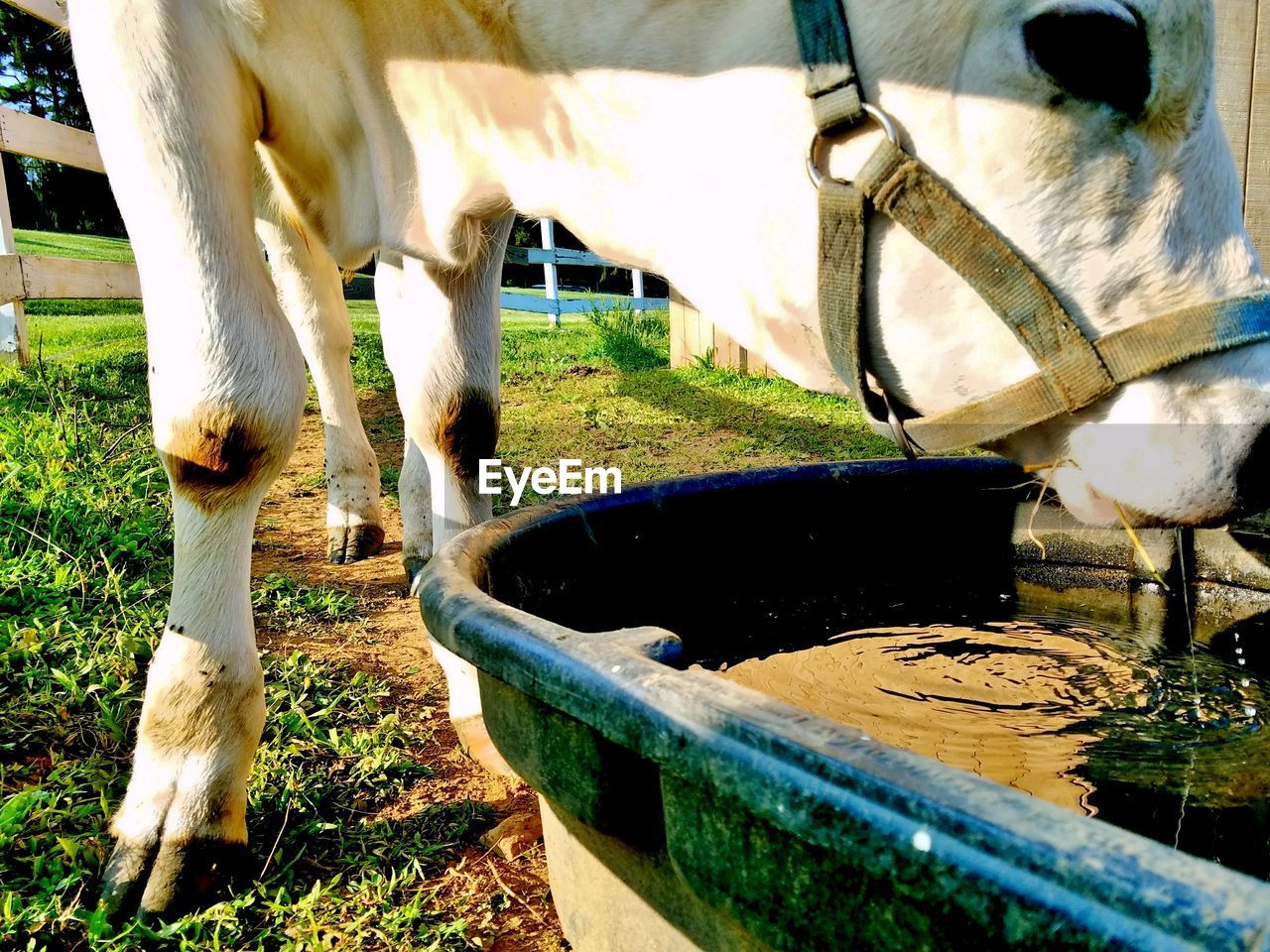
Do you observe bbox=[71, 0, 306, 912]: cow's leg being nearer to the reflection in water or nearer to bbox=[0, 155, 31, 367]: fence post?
the reflection in water

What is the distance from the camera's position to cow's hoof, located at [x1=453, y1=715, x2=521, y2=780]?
186 centimetres

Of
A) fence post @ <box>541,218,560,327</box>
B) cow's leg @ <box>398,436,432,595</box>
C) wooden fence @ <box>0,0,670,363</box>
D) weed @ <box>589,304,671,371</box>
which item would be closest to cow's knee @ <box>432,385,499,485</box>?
cow's leg @ <box>398,436,432,595</box>

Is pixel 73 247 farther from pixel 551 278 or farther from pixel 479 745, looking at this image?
pixel 479 745

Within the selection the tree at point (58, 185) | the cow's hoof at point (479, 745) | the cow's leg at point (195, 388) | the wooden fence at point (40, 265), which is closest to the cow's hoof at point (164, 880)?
the cow's leg at point (195, 388)

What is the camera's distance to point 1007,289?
1216mm

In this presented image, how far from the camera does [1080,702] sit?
71.2 inches

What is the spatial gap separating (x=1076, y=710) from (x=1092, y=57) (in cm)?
109

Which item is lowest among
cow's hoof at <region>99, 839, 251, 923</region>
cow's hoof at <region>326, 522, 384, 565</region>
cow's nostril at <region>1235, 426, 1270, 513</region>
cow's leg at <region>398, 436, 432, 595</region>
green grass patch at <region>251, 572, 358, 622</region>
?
cow's hoof at <region>99, 839, 251, 923</region>

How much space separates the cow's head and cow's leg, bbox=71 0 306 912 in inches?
37.4

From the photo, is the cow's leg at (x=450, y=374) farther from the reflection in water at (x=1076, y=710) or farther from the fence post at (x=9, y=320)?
the fence post at (x=9, y=320)

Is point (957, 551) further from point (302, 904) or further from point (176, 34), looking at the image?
point (176, 34)

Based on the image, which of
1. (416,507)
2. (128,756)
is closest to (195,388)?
(128,756)

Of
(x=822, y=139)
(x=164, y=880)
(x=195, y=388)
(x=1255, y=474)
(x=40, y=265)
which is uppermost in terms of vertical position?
(x=40, y=265)

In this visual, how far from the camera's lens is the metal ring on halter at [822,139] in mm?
1233
